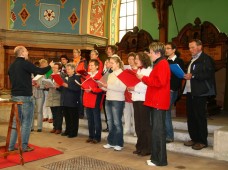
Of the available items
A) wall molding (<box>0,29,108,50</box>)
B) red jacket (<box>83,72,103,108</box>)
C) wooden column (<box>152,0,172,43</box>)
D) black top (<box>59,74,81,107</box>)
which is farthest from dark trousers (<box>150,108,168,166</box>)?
wall molding (<box>0,29,108,50</box>)

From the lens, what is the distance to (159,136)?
3928 mm

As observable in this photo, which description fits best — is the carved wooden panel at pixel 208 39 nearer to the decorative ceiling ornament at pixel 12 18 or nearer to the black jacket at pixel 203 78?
the black jacket at pixel 203 78

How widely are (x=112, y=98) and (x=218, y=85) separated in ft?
12.6

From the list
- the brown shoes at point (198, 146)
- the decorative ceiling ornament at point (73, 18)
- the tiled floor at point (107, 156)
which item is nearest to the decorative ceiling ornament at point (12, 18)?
the decorative ceiling ornament at point (73, 18)

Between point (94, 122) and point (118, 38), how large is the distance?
5.55 meters

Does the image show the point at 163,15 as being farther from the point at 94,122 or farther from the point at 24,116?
the point at 24,116

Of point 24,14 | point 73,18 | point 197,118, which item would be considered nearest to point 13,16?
point 24,14

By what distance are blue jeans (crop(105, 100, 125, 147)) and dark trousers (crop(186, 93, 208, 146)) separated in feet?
3.40

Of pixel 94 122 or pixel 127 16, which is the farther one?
pixel 127 16

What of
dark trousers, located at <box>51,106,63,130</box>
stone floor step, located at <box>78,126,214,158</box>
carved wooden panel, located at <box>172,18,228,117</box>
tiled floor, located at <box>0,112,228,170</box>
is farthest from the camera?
carved wooden panel, located at <box>172,18,228,117</box>

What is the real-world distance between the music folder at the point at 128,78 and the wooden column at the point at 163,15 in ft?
11.5

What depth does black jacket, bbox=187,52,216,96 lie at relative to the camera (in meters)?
4.35

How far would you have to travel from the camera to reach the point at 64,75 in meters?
6.07

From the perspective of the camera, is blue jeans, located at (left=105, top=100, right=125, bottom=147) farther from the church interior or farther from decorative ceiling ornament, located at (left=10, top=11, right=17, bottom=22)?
decorative ceiling ornament, located at (left=10, top=11, right=17, bottom=22)
